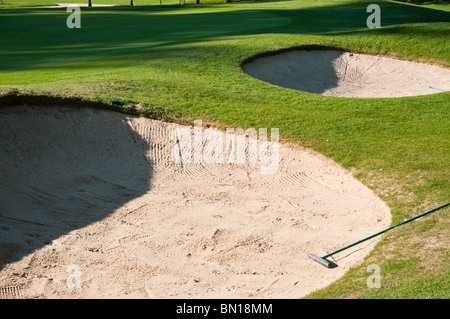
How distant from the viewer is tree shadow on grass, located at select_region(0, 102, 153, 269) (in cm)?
849

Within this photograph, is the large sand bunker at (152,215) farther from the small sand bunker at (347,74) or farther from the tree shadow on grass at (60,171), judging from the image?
the small sand bunker at (347,74)

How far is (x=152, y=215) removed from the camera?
8938mm

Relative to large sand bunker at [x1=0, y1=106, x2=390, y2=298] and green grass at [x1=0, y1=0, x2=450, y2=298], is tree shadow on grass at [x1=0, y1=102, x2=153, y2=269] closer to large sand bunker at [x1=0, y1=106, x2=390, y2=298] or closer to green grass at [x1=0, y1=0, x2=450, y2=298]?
large sand bunker at [x1=0, y1=106, x2=390, y2=298]

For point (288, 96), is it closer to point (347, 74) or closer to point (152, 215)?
point (347, 74)

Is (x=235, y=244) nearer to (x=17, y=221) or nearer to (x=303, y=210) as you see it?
(x=303, y=210)

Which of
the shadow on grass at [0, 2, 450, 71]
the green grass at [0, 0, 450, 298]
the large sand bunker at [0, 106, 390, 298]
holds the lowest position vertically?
the large sand bunker at [0, 106, 390, 298]

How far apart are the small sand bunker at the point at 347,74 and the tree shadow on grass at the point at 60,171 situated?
6.62m

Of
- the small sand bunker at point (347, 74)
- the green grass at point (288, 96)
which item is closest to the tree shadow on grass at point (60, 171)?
the green grass at point (288, 96)

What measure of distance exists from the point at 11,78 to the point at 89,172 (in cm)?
607

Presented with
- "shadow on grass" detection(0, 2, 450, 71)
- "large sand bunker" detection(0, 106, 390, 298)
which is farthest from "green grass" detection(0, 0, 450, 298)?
"large sand bunker" detection(0, 106, 390, 298)

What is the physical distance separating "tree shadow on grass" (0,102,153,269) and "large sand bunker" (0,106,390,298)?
0.07 ft

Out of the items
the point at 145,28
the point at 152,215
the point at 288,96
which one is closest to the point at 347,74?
the point at 288,96
